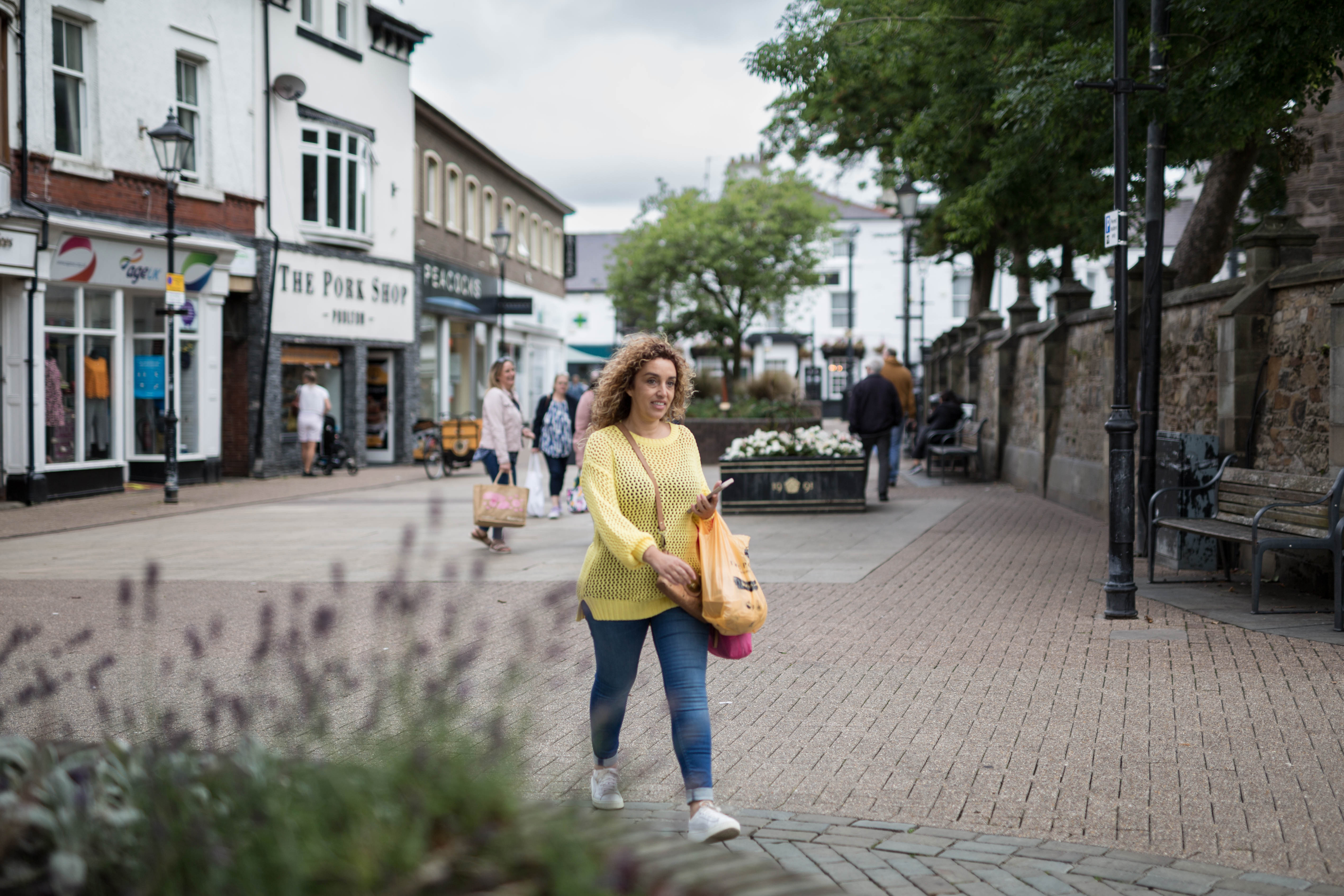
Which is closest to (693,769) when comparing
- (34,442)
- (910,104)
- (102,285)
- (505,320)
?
(34,442)

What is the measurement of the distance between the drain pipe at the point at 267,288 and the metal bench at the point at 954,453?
40.0ft

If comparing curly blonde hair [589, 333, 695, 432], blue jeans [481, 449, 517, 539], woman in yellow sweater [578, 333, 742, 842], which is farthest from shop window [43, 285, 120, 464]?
woman in yellow sweater [578, 333, 742, 842]

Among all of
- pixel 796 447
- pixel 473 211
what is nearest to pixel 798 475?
pixel 796 447

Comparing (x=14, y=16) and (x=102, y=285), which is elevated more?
(x=14, y=16)

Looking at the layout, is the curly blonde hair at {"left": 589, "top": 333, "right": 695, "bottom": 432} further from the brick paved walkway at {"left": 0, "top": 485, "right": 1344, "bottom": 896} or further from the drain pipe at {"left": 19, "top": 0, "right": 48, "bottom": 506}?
the drain pipe at {"left": 19, "top": 0, "right": 48, "bottom": 506}

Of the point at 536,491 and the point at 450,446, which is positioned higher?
the point at 450,446

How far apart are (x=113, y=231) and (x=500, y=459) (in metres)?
9.69

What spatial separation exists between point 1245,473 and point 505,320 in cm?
3156

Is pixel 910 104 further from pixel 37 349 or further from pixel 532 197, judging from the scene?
pixel 532 197

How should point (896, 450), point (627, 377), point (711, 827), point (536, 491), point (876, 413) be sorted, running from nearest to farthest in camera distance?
point (711, 827) → point (627, 377) → point (536, 491) → point (876, 413) → point (896, 450)

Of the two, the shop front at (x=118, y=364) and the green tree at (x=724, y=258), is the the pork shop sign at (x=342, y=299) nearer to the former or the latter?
the shop front at (x=118, y=364)

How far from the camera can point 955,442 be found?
22.7 meters

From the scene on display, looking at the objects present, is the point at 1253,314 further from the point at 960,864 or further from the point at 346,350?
the point at 346,350

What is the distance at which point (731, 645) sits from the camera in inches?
165
